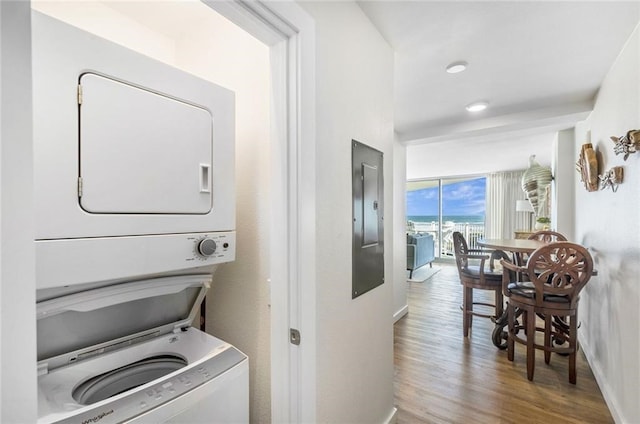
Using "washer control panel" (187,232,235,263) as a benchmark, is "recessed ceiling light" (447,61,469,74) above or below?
above

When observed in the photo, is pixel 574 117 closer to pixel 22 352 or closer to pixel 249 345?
pixel 249 345

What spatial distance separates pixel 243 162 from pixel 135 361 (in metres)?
0.89

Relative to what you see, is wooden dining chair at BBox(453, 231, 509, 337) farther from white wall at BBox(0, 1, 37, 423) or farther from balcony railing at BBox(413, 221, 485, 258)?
balcony railing at BBox(413, 221, 485, 258)

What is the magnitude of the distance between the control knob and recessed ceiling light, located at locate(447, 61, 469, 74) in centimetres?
188

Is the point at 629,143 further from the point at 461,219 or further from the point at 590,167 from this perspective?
the point at 461,219

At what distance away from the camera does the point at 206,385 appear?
942 millimetres

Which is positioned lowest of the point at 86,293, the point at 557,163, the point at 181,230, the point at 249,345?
the point at 249,345

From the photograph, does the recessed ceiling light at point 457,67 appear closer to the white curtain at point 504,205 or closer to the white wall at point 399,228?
the white wall at point 399,228

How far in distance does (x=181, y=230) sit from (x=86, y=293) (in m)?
0.33

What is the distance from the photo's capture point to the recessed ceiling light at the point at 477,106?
8.56 feet

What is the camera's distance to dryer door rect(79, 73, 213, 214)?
0.81m

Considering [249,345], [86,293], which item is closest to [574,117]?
[249,345]

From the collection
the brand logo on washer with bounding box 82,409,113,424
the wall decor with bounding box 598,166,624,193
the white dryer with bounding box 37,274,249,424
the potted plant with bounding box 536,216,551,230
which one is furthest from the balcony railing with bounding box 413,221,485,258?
the brand logo on washer with bounding box 82,409,113,424

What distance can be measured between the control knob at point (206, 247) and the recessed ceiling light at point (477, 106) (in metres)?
2.57
